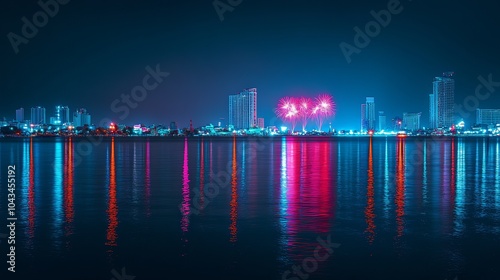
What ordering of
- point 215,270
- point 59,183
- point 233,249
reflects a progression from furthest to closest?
point 59,183, point 233,249, point 215,270

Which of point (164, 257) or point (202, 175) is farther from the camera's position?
point (202, 175)

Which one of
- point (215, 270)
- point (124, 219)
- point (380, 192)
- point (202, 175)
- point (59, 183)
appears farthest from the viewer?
point (202, 175)

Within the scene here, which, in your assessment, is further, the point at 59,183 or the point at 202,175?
the point at 202,175

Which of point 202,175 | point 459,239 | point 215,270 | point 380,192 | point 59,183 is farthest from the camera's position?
point 202,175

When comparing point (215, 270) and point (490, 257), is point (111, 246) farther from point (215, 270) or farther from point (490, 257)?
point (490, 257)

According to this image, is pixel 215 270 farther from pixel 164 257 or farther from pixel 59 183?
pixel 59 183

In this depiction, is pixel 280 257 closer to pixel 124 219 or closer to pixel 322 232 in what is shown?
pixel 322 232

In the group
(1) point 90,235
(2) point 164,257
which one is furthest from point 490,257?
(1) point 90,235

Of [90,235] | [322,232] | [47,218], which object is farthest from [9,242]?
[322,232]

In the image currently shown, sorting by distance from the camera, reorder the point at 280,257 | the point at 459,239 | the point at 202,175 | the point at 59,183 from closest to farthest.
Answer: the point at 280,257 < the point at 459,239 < the point at 59,183 < the point at 202,175
